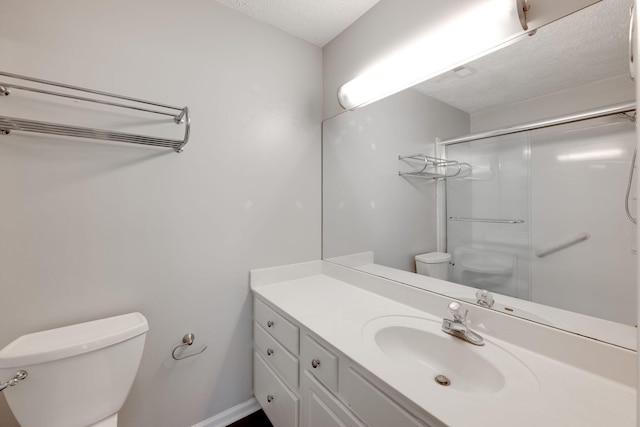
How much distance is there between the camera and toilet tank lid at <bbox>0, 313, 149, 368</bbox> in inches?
34.4

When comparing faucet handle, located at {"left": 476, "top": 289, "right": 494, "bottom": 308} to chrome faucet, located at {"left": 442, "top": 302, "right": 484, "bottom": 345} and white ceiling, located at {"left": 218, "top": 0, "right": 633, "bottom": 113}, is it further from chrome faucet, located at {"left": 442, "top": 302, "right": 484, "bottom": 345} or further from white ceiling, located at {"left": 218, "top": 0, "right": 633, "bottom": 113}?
white ceiling, located at {"left": 218, "top": 0, "right": 633, "bottom": 113}

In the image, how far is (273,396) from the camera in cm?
135

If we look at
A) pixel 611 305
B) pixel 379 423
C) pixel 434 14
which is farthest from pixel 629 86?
pixel 379 423

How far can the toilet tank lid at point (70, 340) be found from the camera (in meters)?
0.87

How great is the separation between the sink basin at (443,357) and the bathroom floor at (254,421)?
99 centimetres

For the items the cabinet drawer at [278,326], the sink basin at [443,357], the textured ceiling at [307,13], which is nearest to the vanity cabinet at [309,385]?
the cabinet drawer at [278,326]

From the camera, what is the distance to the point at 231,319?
1.52 m

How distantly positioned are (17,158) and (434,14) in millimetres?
1846

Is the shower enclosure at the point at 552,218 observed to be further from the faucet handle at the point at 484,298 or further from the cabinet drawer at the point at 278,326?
the cabinet drawer at the point at 278,326

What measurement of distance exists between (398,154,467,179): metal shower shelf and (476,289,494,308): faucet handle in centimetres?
55

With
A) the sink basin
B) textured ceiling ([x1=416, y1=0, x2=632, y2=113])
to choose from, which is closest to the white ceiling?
textured ceiling ([x1=416, y1=0, x2=632, y2=113])

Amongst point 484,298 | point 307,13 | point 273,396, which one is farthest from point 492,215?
point 307,13

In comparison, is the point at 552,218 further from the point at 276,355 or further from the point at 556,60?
the point at 276,355

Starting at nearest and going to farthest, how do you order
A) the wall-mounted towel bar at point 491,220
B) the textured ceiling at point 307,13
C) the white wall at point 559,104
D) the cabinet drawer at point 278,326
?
1. the white wall at point 559,104
2. the wall-mounted towel bar at point 491,220
3. the cabinet drawer at point 278,326
4. the textured ceiling at point 307,13
